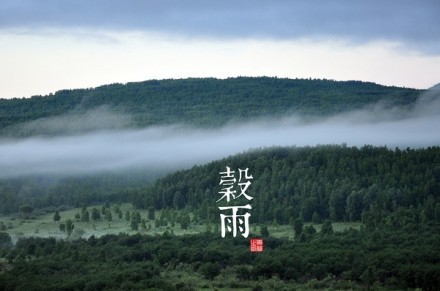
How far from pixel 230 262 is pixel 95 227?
122 ft

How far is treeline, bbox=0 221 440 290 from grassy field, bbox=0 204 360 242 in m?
6.69

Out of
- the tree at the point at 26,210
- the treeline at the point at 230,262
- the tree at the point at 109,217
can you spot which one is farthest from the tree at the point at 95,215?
the treeline at the point at 230,262

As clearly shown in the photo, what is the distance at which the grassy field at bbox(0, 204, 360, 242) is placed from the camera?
463 feet

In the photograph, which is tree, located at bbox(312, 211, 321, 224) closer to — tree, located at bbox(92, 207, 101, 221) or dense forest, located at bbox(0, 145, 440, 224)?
dense forest, located at bbox(0, 145, 440, 224)

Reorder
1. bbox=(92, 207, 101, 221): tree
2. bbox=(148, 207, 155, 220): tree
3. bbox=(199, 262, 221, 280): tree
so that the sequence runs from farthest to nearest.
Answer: bbox=(92, 207, 101, 221): tree
bbox=(148, 207, 155, 220): tree
bbox=(199, 262, 221, 280): tree

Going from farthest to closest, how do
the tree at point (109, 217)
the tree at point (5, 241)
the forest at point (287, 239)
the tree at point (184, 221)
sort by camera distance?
the tree at point (109, 217), the tree at point (184, 221), the tree at point (5, 241), the forest at point (287, 239)

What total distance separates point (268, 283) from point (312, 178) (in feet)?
163

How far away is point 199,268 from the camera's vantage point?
382ft

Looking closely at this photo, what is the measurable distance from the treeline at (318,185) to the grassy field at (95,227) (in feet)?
9.61

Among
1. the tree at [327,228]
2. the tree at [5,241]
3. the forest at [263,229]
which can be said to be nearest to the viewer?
the forest at [263,229]

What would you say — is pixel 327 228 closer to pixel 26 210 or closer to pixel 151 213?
pixel 151 213

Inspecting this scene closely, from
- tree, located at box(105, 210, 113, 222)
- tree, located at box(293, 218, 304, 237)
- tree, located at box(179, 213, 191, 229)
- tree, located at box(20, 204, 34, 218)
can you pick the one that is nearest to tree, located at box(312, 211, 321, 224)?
tree, located at box(293, 218, 304, 237)

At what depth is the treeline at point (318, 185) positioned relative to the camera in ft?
474

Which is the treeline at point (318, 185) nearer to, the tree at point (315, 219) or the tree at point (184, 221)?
the tree at point (315, 219)
